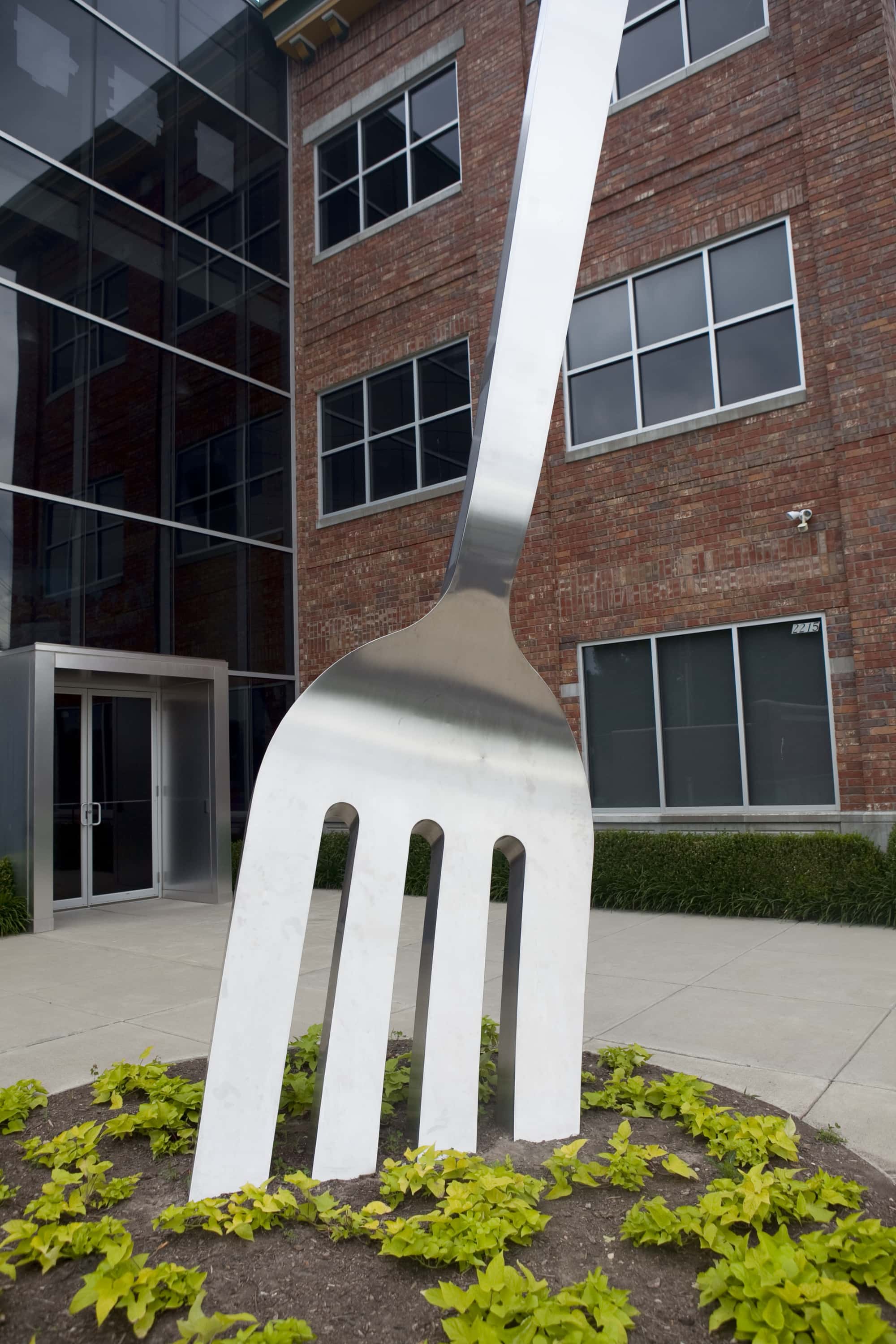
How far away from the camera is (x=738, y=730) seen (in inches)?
380

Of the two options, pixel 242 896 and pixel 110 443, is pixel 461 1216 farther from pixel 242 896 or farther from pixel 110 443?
pixel 110 443

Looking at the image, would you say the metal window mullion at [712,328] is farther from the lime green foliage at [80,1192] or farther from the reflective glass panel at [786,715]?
the lime green foliage at [80,1192]

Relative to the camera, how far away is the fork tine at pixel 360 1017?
2.85 meters

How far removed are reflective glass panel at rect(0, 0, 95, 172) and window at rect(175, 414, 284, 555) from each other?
3.63 m

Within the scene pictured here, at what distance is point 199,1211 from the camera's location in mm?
2582

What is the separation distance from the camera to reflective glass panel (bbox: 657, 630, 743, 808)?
9.76 m

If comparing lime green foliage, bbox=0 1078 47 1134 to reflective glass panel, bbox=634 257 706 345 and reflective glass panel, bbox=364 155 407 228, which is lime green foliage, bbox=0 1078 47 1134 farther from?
reflective glass panel, bbox=364 155 407 228

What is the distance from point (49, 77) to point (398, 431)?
581 cm

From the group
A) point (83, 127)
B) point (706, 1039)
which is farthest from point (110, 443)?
point (706, 1039)

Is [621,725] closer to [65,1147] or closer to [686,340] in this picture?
[686,340]

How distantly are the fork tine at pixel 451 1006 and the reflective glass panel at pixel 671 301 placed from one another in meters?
8.86

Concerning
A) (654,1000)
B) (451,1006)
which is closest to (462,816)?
(451,1006)

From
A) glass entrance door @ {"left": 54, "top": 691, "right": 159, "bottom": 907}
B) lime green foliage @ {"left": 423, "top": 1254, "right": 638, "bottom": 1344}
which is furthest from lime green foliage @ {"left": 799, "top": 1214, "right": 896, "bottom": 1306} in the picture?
glass entrance door @ {"left": 54, "top": 691, "right": 159, "bottom": 907}

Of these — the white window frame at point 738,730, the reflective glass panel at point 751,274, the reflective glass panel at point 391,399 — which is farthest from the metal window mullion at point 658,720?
the reflective glass panel at point 391,399
